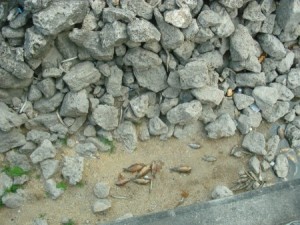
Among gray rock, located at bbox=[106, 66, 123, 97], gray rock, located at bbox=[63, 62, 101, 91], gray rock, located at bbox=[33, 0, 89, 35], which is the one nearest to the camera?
gray rock, located at bbox=[33, 0, 89, 35]

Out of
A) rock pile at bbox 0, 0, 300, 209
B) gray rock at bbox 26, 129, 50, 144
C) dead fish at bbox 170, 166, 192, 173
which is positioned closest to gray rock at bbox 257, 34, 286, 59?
rock pile at bbox 0, 0, 300, 209

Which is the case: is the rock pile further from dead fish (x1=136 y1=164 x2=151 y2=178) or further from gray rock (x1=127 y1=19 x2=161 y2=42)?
dead fish (x1=136 y1=164 x2=151 y2=178)

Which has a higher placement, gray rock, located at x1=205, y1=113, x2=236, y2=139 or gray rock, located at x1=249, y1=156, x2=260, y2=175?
gray rock, located at x1=205, y1=113, x2=236, y2=139

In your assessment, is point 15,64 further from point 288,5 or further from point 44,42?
point 288,5

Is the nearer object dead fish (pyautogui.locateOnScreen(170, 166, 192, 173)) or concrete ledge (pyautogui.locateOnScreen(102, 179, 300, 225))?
concrete ledge (pyautogui.locateOnScreen(102, 179, 300, 225))

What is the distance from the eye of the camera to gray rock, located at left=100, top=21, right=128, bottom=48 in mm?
2789

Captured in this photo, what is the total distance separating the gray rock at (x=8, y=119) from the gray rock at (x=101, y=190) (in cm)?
65

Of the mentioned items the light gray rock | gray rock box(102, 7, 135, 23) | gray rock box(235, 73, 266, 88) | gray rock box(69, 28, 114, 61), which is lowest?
the light gray rock

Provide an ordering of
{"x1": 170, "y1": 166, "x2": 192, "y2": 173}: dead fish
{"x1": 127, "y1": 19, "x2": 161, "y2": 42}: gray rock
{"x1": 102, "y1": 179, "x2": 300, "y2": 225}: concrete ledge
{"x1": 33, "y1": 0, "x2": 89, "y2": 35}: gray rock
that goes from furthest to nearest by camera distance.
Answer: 1. {"x1": 170, "y1": 166, "x2": 192, "y2": 173}: dead fish
2. {"x1": 127, "y1": 19, "x2": 161, "y2": 42}: gray rock
3. {"x1": 33, "y1": 0, "x2": 89, "y2": 35}: gray rock
4. {"x1": 102, "y1": 179, "x2": 300, "y2": 225}: concrete ledge

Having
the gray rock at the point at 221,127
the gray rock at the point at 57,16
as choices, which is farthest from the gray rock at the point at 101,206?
the gray rock at the point at 57,16

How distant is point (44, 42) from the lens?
109 inches

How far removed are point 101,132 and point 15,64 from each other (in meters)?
0.72

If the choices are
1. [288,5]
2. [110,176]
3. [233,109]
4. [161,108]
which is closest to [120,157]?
[110,176]

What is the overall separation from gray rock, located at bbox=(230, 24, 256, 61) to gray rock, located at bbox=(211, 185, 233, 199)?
0.87 meters
